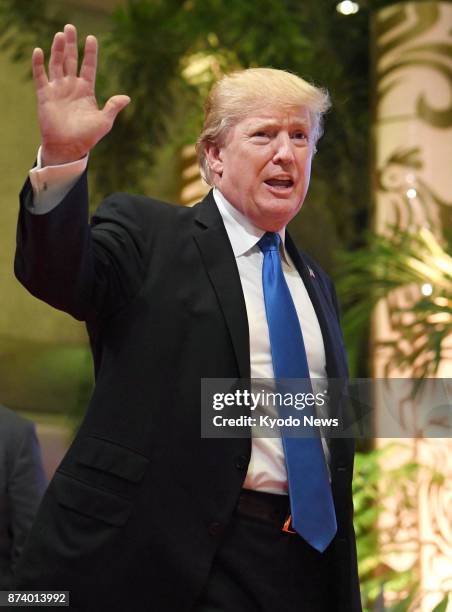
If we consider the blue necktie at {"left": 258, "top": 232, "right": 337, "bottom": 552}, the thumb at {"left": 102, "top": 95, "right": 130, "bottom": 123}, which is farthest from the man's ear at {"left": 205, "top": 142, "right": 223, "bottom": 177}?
the thumb at {"left": 102, "top": 95, "right": 130, "bottom": 123}

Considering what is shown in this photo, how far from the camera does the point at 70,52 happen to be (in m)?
1.81

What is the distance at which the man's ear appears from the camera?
7.54 feet

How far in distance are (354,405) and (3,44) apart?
427cm

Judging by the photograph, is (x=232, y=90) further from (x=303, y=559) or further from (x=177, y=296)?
(x=303, y=559)

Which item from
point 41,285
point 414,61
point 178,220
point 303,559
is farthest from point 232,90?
point 414,61

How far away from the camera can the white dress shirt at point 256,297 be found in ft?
5.91

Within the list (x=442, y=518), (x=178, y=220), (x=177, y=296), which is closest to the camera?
(x=177, y=296)

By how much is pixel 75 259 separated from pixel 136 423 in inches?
12.8

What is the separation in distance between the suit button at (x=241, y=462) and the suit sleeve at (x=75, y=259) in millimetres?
347

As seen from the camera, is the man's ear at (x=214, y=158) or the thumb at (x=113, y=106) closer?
the thumb at (x=113, y=106)

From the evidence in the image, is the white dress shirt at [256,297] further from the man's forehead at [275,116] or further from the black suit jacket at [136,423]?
the man's forehead at [275,116]

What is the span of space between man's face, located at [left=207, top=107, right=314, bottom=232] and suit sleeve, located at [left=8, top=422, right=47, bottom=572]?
1734mm

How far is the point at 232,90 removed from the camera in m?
2.24

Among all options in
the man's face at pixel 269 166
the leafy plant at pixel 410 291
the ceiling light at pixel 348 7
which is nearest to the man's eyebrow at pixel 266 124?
the man's face at pixel 269 166
